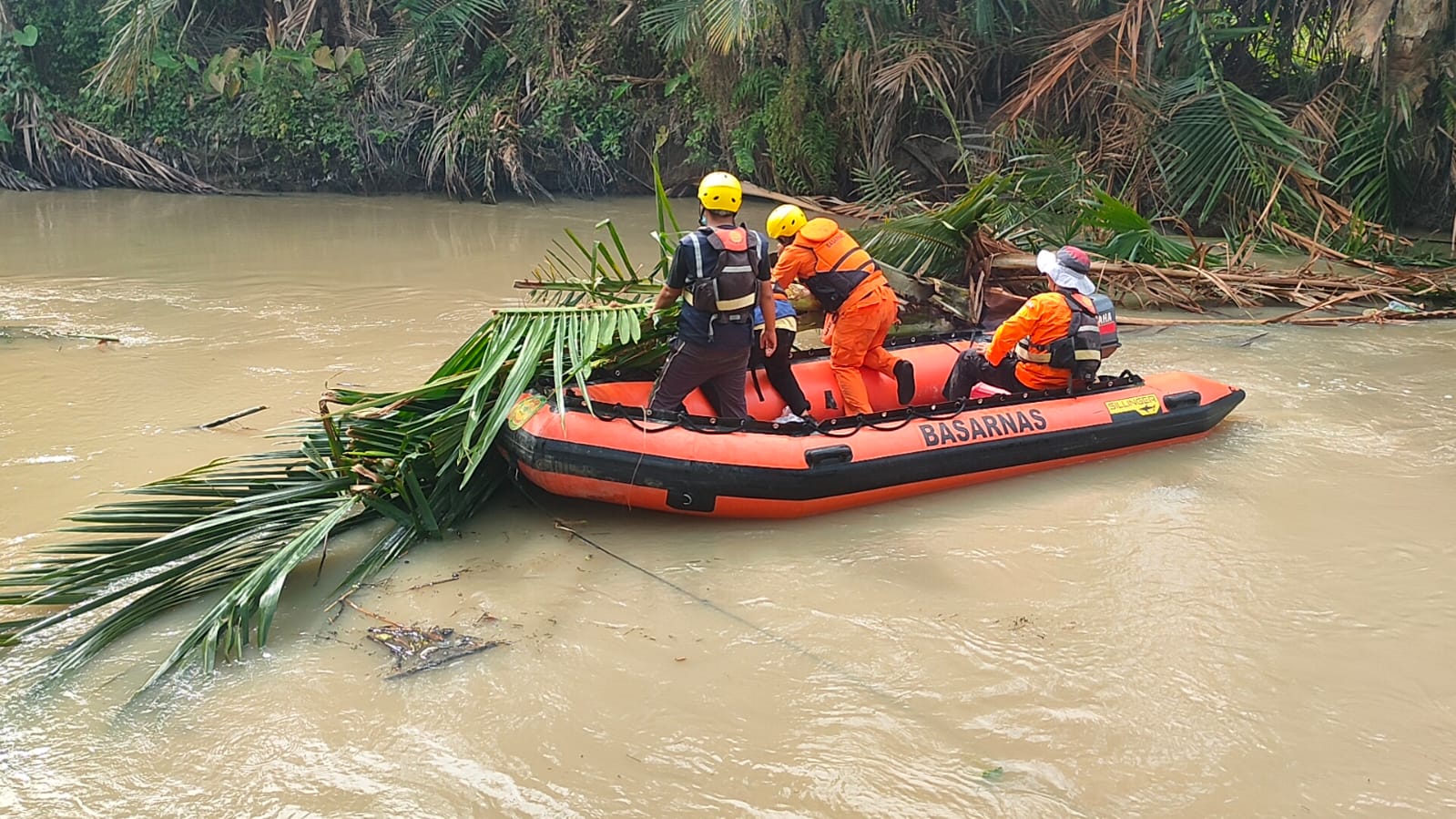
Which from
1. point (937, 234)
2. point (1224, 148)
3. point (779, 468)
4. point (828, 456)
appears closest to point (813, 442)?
point (828, 456)

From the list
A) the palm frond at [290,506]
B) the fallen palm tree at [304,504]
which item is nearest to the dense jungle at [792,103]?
the fallen palm tree at [304,504]

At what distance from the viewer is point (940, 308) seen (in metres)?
7.44

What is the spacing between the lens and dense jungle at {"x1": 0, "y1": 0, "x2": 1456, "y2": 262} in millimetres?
10016

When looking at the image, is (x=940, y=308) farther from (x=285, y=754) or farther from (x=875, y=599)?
(x=285, y=754)

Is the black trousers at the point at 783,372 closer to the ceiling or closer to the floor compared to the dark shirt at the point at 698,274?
closer to the floor

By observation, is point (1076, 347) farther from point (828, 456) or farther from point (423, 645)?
point (423, 645)

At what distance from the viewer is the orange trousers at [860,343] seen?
5.81 meters

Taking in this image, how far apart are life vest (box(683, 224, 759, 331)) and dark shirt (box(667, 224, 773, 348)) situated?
2cm

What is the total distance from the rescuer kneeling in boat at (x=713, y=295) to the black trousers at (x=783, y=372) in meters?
0.39

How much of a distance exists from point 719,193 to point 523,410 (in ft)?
Result: 4.08

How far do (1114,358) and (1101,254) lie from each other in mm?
1378

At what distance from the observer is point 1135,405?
577cm

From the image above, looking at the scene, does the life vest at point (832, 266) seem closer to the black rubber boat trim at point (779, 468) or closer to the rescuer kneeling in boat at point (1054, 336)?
the rescuer kneeling in boat at point (1054, 336)

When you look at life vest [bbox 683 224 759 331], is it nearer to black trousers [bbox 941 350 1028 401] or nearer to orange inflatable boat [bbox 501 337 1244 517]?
orange inflatable boat [bbox 501 337 1244 517]
